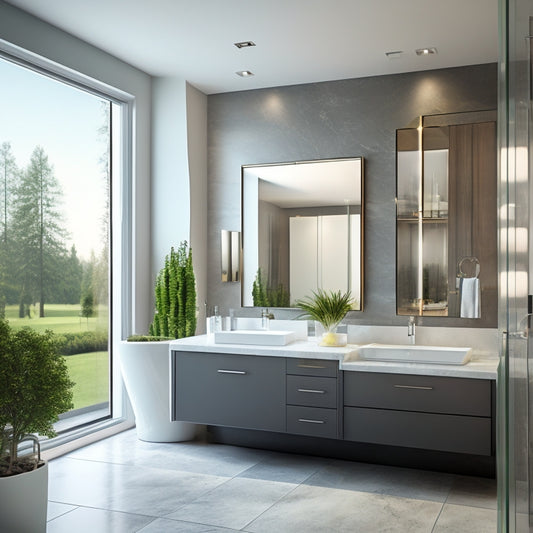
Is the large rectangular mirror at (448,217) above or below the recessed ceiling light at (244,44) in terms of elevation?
below

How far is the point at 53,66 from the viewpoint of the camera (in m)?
3.94

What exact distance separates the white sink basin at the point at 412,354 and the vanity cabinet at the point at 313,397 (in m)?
0.25

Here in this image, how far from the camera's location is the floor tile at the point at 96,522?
9.67ft

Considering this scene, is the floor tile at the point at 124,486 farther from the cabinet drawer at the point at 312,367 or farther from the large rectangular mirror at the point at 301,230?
the large rectangular mirror at the point at 301,230

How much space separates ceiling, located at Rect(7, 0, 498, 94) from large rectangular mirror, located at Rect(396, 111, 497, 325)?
1.61 feet

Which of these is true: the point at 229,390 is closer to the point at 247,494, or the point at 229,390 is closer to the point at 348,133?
the point at 247,494

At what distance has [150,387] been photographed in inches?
171

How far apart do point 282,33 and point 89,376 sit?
264cm

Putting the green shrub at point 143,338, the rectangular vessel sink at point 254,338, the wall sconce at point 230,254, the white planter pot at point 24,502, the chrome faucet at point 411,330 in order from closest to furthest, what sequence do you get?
the white planter pot at point 24,502, the rectangular vessel sink at point 254,338, the chrome faucet at point 411,330, the green shrub at point 143,338, the wall sconce at point 230,254

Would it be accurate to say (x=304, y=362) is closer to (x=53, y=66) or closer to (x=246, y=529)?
(x=246, y=529)

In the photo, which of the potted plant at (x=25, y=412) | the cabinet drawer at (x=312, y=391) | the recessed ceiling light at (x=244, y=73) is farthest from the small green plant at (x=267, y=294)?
the potted plant at (x=25, y=412)

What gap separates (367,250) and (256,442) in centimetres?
156

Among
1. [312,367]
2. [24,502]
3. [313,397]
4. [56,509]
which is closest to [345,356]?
[312,367]

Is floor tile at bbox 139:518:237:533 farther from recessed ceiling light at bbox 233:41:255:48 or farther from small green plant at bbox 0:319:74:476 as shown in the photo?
recessed ceiling light at bbox 233:41:255:48
